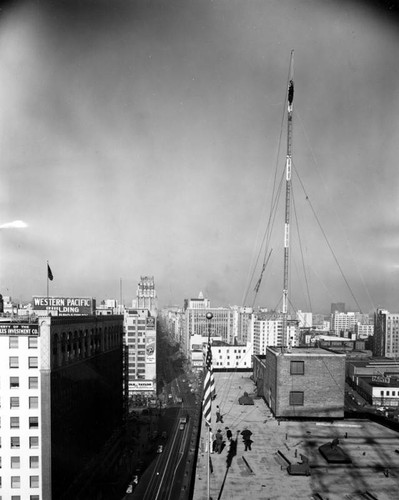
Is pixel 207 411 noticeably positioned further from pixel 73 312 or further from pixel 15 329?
pixel 73 312

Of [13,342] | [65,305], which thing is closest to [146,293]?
[65,305]

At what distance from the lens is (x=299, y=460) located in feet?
67.2

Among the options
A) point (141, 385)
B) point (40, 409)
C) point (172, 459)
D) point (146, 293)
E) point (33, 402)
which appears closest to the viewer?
point (40, 409)

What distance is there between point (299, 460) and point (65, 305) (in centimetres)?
3487

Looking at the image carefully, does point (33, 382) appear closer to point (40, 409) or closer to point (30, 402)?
point (30, 402)

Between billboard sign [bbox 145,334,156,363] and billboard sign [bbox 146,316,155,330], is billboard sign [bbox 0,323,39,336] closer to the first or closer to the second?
billboard sign [bbox 146,316,155,330]

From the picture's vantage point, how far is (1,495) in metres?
33.8

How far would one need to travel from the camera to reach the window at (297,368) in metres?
31.0

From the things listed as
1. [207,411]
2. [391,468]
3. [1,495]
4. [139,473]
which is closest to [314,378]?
[391,468]

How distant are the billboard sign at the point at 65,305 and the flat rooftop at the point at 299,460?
24280mm

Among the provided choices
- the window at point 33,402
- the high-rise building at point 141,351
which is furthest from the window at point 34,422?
the high-rise building at point 141,351

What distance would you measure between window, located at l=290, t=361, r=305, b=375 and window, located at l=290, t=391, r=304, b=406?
5.37ft

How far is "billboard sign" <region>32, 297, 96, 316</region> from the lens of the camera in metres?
45.0

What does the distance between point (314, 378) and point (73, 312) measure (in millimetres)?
30799
